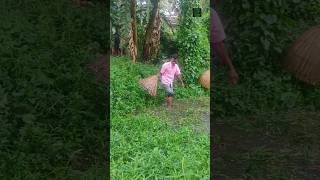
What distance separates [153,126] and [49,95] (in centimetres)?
225

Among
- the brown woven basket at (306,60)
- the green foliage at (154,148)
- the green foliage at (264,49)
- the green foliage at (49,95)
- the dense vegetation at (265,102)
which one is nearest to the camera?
the green foliage at (154,148)

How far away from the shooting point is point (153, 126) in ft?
10.3

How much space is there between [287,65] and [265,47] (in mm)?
339

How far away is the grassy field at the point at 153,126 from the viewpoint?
3109 millimetres

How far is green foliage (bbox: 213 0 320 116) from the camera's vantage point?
6.61 metres

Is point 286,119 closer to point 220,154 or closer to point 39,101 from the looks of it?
point 220,154

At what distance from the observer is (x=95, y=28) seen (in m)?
6.43

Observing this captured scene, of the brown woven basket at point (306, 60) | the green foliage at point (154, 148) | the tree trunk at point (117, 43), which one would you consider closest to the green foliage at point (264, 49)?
the brown woven basket at point (306, 60)

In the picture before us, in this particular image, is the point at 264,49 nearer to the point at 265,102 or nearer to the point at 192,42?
the point at 265,102

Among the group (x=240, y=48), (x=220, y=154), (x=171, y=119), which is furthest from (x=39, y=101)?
(x=240, y=48)

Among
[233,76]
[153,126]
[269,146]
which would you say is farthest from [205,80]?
[233,76]

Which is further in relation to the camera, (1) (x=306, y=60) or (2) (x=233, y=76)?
(1) (x=306, y=60)

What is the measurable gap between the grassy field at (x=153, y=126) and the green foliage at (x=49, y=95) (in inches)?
48.9

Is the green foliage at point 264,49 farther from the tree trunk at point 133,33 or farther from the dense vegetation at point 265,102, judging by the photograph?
the tree trunk at point 133,33
